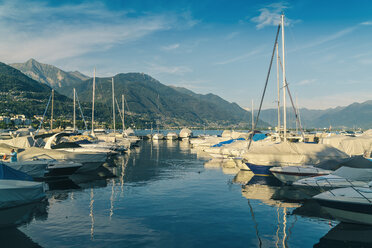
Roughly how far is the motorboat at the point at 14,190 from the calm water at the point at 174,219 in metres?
0.71

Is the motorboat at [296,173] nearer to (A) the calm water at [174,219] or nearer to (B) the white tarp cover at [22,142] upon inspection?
(A) the calm water at [174,219]

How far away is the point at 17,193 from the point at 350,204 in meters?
18.7

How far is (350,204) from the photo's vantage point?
1477 centimetres

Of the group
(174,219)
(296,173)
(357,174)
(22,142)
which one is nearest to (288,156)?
(296,173)

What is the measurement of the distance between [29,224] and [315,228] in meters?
15.2

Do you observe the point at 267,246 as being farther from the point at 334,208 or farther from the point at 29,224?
the point at 29,224

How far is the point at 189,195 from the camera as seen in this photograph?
2278 cm

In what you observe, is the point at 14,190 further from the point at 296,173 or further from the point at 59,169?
the point at 296,173

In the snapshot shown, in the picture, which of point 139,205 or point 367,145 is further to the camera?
point 367,145

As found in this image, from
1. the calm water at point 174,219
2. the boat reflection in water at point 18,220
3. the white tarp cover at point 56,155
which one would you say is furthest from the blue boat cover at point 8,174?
the white tarp cover at point 56,155

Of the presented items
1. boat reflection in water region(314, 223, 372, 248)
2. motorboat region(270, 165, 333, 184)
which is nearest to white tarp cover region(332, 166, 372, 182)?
motorboat region(270, 165, 333, 184)

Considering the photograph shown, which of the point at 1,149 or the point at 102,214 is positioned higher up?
the point at 1,149

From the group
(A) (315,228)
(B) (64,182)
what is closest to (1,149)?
(B) (64,182)

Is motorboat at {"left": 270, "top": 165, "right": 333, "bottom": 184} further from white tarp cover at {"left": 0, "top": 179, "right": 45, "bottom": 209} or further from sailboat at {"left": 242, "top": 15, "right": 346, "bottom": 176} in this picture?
white tarp cover at {"left": 0, "top": 179, "right": 45, "bottom": 209}
